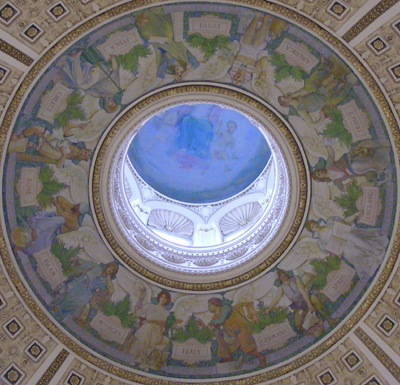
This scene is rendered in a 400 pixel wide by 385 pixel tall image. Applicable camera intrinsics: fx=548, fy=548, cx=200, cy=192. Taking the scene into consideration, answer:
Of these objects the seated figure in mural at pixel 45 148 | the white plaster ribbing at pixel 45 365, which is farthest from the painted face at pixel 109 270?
the seated figure in mural at pixel 45 148

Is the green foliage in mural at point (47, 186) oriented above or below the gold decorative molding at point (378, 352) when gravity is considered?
above

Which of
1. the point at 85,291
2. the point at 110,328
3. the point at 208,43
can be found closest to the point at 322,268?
the point at 110,328

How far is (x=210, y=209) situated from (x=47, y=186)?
7.60 m

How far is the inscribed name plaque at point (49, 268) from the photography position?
622 inches

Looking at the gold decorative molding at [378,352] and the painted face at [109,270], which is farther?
the painted face at [109,270]

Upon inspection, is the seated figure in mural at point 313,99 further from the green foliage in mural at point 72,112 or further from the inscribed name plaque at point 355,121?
the green foliage in mural at point 72,112

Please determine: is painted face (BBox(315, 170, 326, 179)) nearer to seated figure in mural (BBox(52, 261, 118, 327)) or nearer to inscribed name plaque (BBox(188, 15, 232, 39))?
inscribed name plaque (BBox(188, 15, 232, 39))

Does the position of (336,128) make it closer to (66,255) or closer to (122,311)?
(122,311)

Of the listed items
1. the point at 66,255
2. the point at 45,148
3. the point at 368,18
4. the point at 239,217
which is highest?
the point at 368,18

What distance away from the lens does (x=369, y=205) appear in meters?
15.3

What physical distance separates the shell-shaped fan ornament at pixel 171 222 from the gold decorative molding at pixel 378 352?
734 centimetres

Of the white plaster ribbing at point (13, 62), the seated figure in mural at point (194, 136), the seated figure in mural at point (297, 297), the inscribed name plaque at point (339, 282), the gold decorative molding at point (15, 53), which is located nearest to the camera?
the gold decorative molding at point (15, 53)

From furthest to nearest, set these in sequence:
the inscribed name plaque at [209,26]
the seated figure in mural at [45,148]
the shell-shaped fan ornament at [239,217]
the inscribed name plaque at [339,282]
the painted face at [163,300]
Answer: the shell-shaped fan ornament at [239,217] → the painted face at [163,300] → the inscribed name plaque at [339,282] → the seated figure in mural at [45,148] → the inscribed name plaque at [209,26]

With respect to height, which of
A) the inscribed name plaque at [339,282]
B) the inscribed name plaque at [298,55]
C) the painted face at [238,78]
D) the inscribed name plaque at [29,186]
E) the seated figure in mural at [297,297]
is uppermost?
the inscribed name plaque at [298,55]
